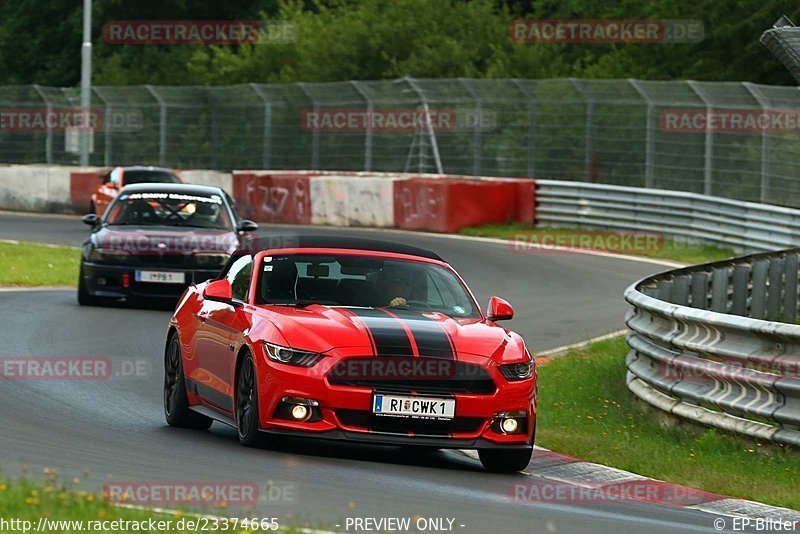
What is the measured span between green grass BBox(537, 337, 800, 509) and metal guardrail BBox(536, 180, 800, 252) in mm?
12159

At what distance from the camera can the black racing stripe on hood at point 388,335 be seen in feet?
32.4

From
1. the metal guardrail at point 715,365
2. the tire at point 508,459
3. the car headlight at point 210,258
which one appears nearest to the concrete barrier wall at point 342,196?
the car headlight at point 210,258

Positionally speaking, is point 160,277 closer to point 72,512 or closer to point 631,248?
point 631,248

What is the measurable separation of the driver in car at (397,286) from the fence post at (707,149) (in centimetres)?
1861

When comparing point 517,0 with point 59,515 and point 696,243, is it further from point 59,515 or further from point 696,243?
point 59,515

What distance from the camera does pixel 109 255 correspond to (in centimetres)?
1992

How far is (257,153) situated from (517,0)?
79.7ft

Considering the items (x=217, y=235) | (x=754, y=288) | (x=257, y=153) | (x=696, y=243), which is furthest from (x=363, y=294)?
(x=257, y=153)

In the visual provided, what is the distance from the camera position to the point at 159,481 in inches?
337

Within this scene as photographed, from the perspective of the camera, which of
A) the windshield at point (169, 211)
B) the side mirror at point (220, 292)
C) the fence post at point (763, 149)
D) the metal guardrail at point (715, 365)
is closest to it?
the metal guardrail at point (715, 365)

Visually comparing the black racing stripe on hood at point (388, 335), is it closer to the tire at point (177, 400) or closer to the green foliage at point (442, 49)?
the tire at point (177, 400)

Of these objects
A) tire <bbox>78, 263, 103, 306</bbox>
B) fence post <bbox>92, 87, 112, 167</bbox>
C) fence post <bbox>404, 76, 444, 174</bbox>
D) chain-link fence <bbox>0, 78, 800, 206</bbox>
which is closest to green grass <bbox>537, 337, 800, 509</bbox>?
tire <bbox>78, 263, 103, 306</bbox>

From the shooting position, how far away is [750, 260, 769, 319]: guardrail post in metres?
17.1

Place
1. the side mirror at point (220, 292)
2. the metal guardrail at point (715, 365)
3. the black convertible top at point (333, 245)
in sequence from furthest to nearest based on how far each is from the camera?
the black convertible top at point (333, 245) < the side mirror at point (220, 292) < the metal guardrail at point (715, 365)
